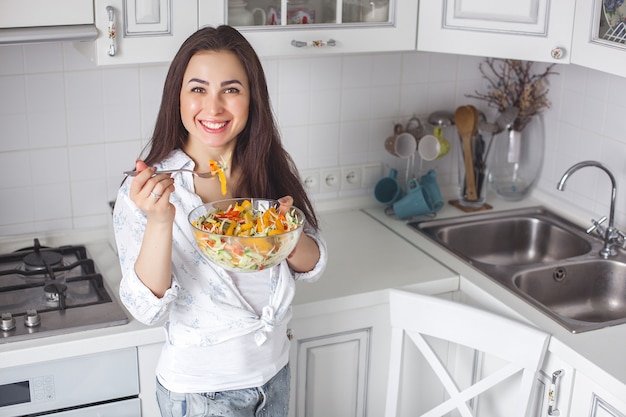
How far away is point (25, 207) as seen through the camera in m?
2.46

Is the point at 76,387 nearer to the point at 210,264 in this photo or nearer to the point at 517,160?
the point at 210,264

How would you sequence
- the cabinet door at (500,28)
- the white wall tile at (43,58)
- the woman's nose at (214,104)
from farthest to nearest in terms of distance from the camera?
the white wall tile at (43,58) → the cabinet door at (500,28) → the woman's nose at (214,104)

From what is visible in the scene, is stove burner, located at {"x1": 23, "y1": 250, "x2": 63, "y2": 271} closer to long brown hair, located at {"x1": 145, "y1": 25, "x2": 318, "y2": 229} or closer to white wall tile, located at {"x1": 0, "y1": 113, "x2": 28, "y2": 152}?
white wall tile, located at {"x1": 0, "y1": 113, "x2": 28, "y2": 152}

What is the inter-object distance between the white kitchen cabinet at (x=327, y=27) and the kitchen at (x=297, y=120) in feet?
1.04

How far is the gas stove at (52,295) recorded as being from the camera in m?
2.02

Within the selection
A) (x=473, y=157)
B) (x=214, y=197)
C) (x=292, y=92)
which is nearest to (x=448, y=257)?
(x=473, y=157)

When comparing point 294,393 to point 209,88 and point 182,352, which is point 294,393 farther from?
point 209,88

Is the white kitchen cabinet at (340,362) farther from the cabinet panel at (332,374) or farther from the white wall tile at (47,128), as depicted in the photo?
the white wall tile at (47,128)

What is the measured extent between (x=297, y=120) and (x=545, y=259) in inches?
34.1

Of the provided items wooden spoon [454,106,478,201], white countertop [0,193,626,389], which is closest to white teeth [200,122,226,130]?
white countertop [0,193,626,389]

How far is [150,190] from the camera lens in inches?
63.2

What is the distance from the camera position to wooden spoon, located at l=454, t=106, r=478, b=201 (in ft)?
9.07

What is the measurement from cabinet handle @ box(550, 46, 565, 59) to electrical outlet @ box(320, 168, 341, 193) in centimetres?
81

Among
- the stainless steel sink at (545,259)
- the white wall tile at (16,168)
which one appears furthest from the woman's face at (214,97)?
the stainless steel sink at (545,259)
